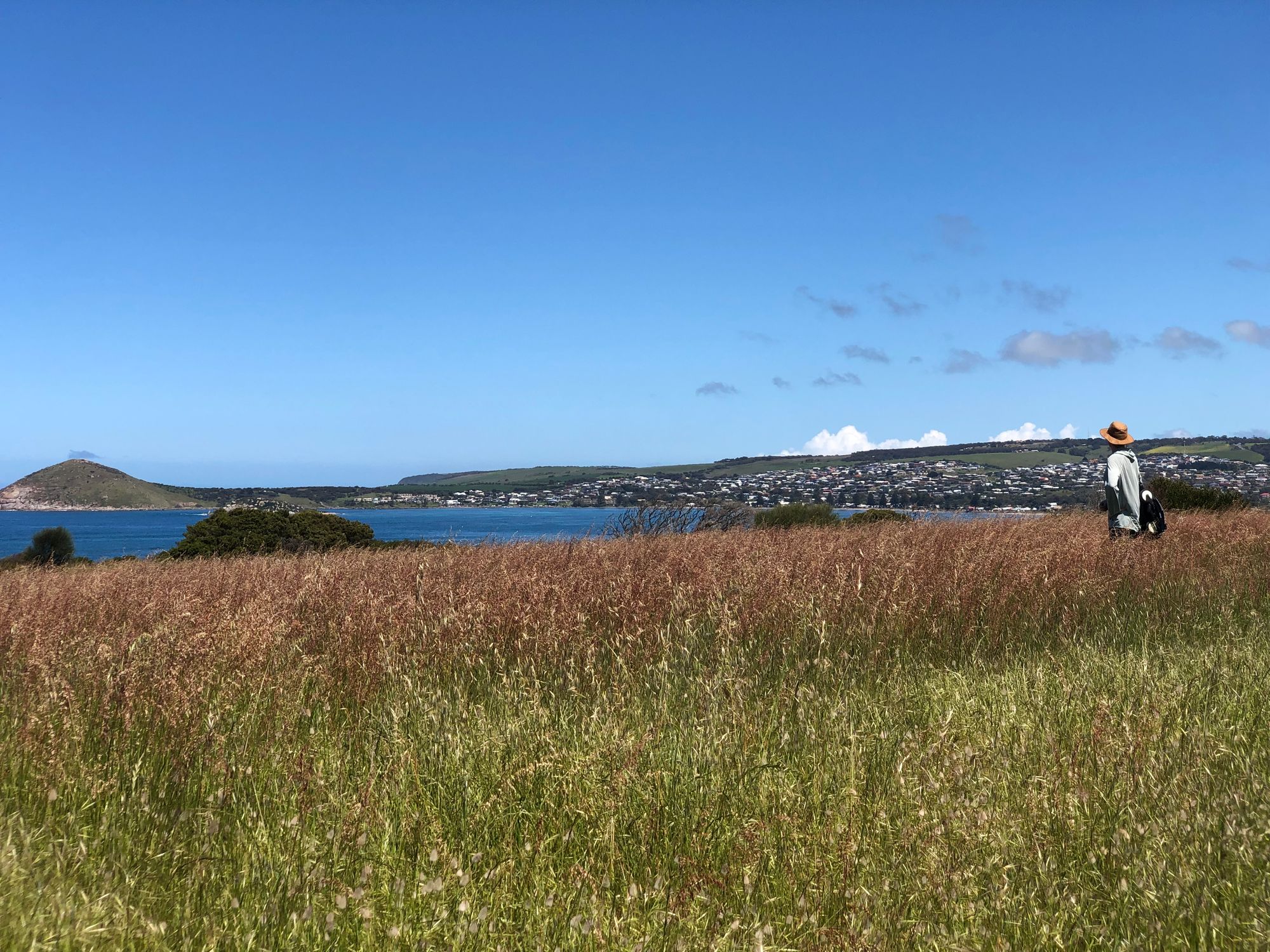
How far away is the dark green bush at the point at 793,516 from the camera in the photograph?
19438 mm

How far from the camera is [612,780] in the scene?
3.01 m

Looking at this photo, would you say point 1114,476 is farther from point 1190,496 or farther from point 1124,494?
point 1190,496

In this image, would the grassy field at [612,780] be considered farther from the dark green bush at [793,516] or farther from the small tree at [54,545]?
the small tree at [54,545]

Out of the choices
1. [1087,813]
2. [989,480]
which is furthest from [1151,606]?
[989,480]

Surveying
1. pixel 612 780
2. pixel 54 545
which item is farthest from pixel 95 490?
pixel 612 780

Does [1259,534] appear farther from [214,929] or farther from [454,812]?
[214,929]

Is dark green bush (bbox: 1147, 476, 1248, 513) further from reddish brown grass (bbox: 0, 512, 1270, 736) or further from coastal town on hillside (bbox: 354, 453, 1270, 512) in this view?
reddish brown grass (bbox: 0, 512, 1270, 736)

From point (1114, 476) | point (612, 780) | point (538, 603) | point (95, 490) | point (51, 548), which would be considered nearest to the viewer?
point (612, 780)

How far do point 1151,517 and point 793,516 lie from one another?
1023 cm

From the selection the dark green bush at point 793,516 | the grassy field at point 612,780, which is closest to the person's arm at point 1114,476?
the grassy field at point 612,780

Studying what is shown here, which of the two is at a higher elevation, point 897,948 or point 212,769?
point 212,769

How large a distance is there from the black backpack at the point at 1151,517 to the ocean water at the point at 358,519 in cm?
316

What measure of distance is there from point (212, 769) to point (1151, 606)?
25.7 feet

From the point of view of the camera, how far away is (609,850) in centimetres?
278
